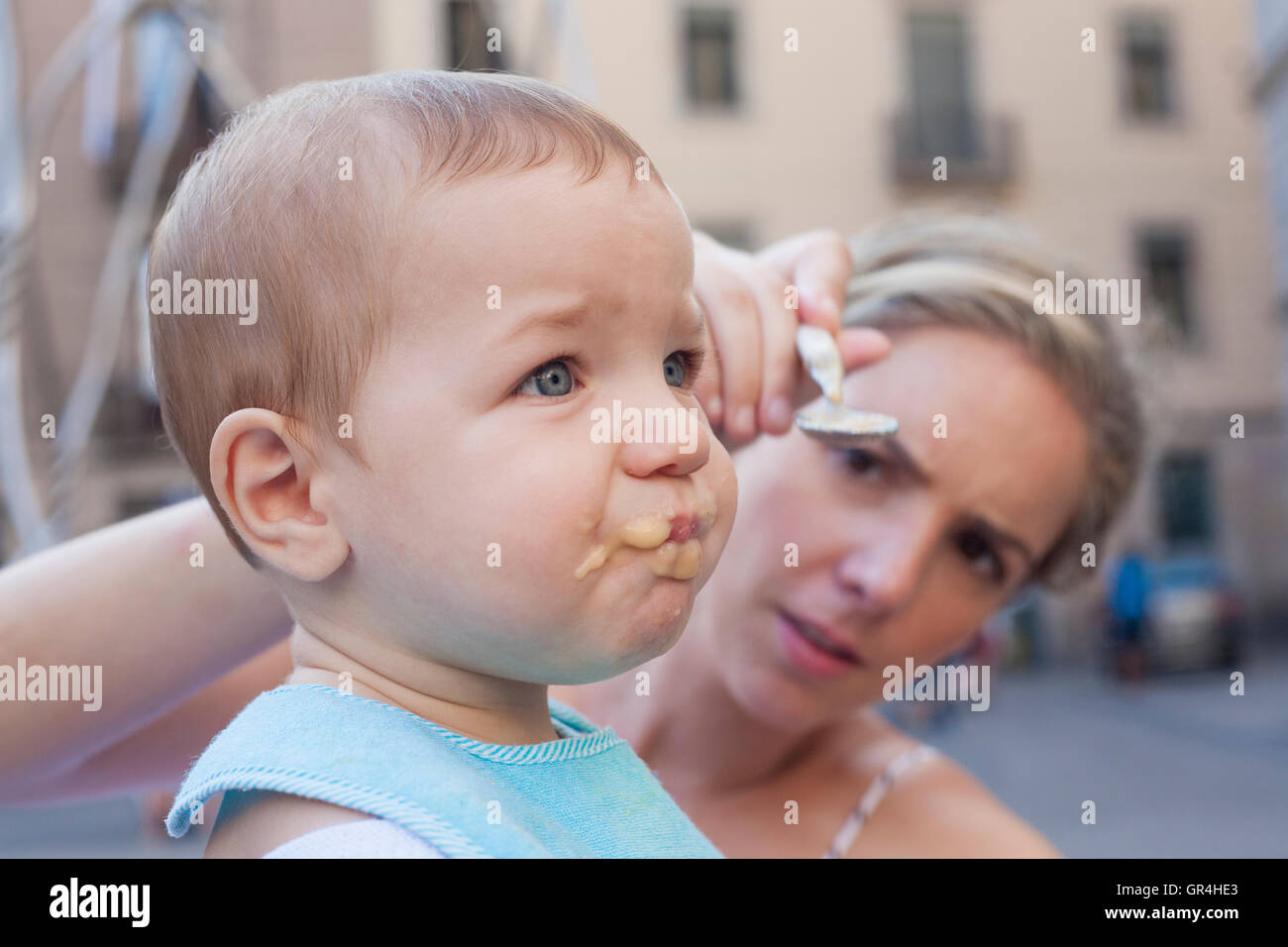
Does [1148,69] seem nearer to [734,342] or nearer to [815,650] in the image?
[815,650]

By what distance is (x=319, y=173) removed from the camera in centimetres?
40

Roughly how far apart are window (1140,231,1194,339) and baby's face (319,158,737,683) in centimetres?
827

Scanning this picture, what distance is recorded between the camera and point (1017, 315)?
840 millimetres

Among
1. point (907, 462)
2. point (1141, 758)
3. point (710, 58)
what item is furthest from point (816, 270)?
point (710, 58)

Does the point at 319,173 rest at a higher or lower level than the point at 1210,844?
higher

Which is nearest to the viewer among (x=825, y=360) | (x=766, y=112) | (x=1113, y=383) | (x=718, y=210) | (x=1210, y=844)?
(x=825, y=360)

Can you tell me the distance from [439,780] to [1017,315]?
606 mm

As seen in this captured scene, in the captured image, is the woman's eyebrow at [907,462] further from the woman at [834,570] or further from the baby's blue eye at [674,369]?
the baby's blue eye at [674,369]

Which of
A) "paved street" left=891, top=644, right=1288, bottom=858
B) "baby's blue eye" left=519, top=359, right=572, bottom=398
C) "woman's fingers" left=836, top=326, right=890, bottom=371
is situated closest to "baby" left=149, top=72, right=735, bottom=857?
"baby's blue eye" left=519, top=359, right=572, bottom=398

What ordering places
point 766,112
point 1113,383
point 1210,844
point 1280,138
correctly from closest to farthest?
point 1113,383, point 1210,844, point 1280,138, point 766,112

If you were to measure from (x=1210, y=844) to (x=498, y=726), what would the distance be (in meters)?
3.09
